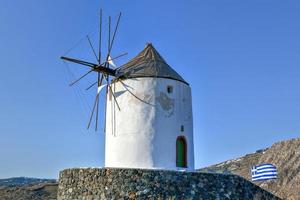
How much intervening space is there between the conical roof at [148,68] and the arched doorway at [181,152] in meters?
2.08

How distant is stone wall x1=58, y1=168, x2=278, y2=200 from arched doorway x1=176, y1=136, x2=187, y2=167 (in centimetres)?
263

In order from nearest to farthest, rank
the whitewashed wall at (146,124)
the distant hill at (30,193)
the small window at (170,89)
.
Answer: the whitewashed wall at (146,124)
the small window at (170,89)
the distant hill at (30,193)

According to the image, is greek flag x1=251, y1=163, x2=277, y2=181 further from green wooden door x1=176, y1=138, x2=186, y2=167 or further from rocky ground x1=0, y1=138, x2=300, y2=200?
green wooden door x1=176, y1=138, x2=186, y2=167

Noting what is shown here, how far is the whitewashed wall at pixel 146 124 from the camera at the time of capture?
13.9 meters

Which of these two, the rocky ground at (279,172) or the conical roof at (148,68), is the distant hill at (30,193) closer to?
the rocky ground at (279,172)

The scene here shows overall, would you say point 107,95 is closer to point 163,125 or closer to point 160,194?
point 163,125

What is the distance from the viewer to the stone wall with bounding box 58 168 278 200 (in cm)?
1148

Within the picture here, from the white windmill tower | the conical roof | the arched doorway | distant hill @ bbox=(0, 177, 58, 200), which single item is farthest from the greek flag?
distant hill @ bbox=(0, 177, 58, 200)

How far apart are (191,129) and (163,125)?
1378 millimetres

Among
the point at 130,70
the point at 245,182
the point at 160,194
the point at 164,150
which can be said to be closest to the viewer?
the point at 160,194

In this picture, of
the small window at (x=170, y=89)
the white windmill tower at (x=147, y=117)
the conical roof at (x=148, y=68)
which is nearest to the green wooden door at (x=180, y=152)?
the white windmill tower at (x=147, y=117)

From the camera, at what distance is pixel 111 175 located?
11.8 m

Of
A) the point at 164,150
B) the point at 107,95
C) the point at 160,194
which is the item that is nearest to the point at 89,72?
the point at 107,95

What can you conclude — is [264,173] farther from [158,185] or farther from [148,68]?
[158,185]
